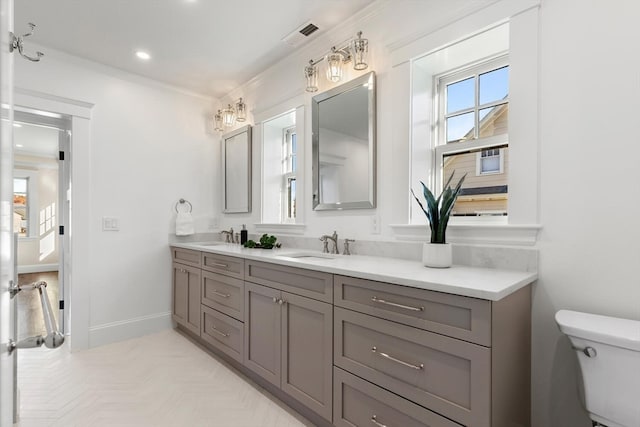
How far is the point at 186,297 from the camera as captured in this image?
9.83 feet

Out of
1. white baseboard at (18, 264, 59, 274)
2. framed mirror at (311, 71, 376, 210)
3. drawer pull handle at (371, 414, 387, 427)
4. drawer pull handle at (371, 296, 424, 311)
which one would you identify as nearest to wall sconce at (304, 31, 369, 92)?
framed mirror at (311, 71, 376, 210)

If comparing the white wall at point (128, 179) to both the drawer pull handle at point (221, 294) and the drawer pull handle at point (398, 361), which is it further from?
the drawer pull handle at point (398, 361)

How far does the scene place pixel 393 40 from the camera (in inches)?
79.5

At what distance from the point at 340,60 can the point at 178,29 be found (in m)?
1.21

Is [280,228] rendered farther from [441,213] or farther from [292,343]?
[441,213]

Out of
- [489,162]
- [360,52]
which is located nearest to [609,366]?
[489,162]

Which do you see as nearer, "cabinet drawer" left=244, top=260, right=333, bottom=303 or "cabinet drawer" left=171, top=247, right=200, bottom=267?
"cabinet drawer" left=244, top=260, right=333, bottom=303

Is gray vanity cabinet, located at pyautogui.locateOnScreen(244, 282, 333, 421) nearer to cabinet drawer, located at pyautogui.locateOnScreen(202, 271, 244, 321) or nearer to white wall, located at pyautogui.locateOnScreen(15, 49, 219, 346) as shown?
cabinet drawer, located at pyautogui.locateOnScreen(202, 271, 244, 321)

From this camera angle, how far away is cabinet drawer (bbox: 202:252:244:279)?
2.30 meters

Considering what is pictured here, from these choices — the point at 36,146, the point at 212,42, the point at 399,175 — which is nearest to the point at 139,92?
the point at 212,42

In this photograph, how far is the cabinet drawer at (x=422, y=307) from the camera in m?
1.11

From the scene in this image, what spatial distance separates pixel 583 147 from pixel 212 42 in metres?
2.49

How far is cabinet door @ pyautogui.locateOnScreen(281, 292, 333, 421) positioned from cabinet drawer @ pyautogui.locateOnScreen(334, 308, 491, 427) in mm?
95

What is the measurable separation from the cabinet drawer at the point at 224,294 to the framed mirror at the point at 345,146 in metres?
0.84
